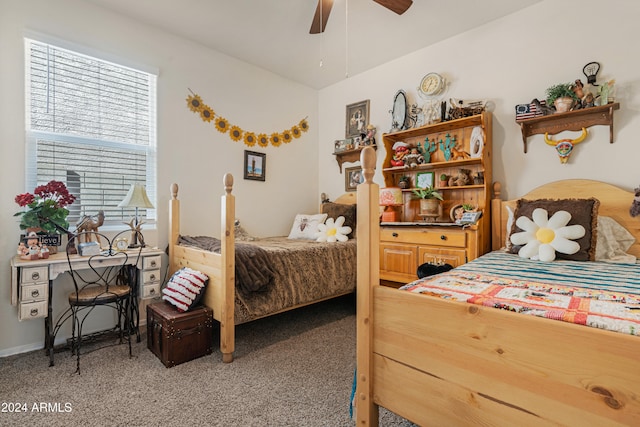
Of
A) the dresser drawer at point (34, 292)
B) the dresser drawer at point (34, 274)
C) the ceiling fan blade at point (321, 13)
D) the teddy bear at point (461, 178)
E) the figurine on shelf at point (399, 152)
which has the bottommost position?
the dresser drawer at point (34, 292)

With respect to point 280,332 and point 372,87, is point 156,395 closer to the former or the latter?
point 280,332

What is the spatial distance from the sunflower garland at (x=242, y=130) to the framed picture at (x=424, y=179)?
169 centimetres

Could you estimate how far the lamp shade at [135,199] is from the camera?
96.0 inches

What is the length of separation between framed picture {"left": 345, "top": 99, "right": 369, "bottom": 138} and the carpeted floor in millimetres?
2486

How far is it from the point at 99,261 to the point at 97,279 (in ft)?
1.57

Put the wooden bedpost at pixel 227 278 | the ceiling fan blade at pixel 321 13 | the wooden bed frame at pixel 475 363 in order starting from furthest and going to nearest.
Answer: the ceiling fan blade at pixel 321 13
the wooden bedpost at pixel 227 278
the wooden bed frame at pixel 475 363

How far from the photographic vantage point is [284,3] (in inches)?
101

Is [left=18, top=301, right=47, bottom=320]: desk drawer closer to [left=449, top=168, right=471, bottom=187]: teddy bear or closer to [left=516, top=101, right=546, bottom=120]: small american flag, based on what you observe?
[left=449, top=168, right=471, bottom=187]: teddy bear

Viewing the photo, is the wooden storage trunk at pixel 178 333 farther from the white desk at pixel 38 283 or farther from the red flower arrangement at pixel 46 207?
the red flower arrangement at pixel 46 207

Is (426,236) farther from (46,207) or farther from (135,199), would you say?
(46,207)

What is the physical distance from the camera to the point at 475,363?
96 cm

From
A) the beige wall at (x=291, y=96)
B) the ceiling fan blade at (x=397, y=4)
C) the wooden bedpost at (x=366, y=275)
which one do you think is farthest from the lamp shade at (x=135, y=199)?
the ceiling fan blade at (x=397, y=4)

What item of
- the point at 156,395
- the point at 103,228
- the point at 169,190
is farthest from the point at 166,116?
the point at 156,395

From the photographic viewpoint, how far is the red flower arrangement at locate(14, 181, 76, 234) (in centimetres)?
210
